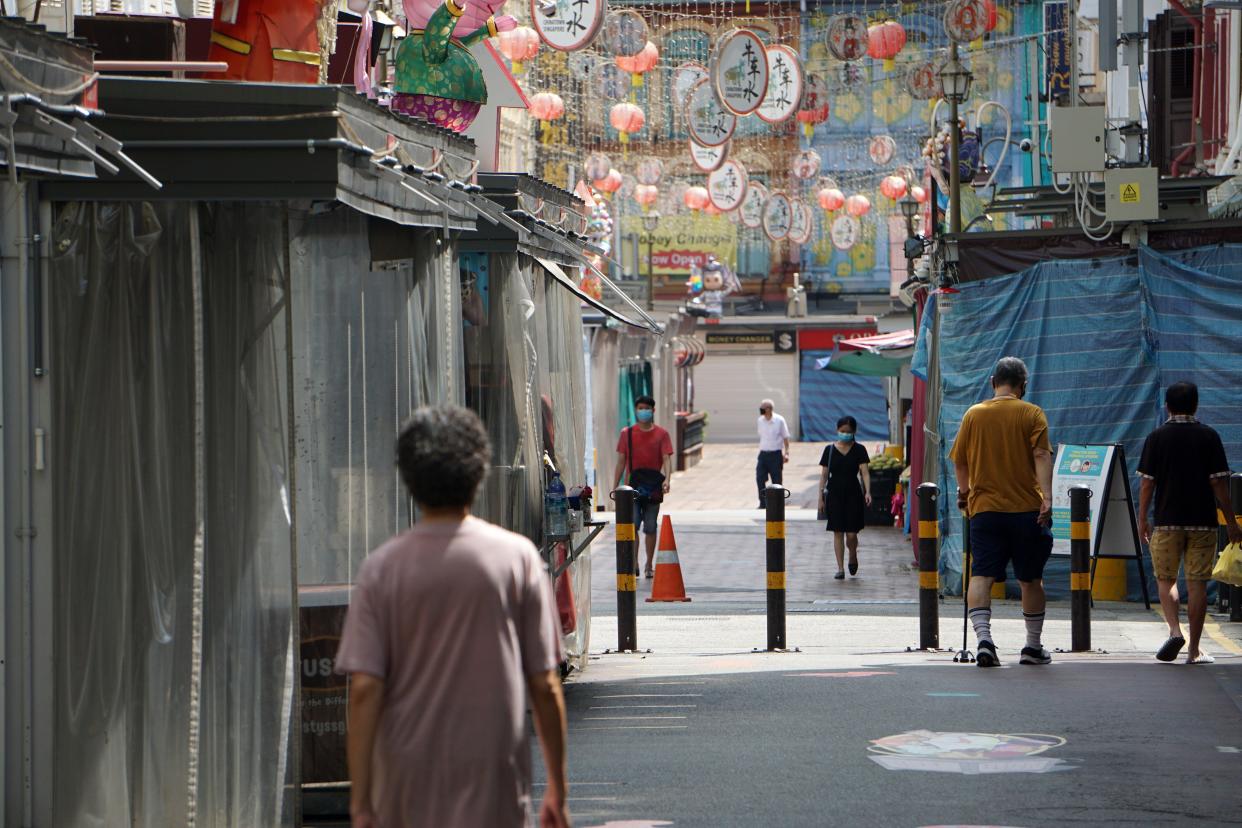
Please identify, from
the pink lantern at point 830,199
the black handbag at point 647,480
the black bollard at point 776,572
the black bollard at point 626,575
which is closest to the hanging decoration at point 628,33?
the black handbag at point 647,480

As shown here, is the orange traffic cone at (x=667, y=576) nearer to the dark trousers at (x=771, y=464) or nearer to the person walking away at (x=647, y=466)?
the person walking away at (x=647, y=466)

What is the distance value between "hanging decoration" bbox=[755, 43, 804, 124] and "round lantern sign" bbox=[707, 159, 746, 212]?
1108 centimetres

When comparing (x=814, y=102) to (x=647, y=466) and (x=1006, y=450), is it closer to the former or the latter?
(x=647, y=466)

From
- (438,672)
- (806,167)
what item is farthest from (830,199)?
(438,672)

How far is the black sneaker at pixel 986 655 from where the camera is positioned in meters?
11.8

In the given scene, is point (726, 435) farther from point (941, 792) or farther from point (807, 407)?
point (941, 792)

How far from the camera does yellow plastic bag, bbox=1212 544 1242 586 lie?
39.9 ft

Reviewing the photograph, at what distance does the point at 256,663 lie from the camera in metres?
6.90

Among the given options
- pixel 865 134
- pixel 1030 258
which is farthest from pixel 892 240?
pixel 1030 258

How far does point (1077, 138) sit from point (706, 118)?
8197mm

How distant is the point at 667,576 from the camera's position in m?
18.1

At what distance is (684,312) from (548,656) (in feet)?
153

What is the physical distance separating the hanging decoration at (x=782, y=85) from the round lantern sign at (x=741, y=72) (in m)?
0.34

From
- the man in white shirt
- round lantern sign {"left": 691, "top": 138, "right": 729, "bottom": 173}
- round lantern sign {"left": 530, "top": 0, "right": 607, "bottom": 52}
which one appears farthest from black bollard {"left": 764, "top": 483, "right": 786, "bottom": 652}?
the man in white shirt
